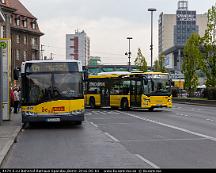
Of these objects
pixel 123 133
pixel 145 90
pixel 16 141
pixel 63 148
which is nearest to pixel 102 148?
pixel 63 148

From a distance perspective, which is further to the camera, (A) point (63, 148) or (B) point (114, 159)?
(A) point (63, 148)

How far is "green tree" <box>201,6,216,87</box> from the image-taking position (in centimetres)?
5325

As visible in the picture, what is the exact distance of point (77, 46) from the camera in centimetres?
14450

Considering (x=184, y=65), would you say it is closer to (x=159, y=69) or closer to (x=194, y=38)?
(x=194, y=38)

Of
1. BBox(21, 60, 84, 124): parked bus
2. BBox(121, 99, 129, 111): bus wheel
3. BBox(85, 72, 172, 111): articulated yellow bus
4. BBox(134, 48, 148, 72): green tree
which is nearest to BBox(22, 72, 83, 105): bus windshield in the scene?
BBox(21, 60, 84, 124): parked bus

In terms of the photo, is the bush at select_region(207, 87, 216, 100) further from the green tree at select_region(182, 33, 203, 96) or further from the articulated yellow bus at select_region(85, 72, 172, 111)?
the articulated yellow bus at select_region(85, 72, 172, 111)

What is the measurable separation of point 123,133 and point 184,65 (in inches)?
1684

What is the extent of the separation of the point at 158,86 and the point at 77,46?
358 ft

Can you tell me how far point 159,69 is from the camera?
252 ft

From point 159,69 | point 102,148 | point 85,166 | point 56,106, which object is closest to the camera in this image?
point 85,166

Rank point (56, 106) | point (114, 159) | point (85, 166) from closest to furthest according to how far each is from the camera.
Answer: point (85, 166), point (114, 159), point (56, 106)

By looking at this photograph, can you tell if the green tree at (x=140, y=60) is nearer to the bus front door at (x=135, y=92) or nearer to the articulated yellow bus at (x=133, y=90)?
the articulated yellow bus at (x=133, y=90)

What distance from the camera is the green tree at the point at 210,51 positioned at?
53250 millimetres

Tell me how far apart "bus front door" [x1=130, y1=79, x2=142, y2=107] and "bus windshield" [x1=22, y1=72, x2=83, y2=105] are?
50.6ft
